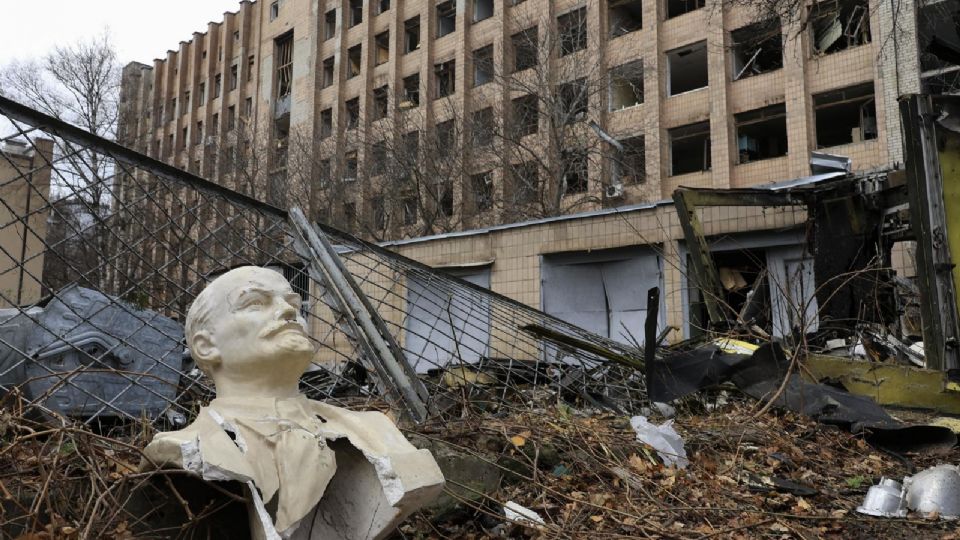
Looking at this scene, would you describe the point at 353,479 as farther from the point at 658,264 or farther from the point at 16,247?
the point at 16,247

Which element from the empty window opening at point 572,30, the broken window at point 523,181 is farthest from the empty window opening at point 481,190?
the empty window opening at point 572,30

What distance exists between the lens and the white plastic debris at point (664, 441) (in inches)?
145

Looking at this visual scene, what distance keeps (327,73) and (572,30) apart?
13887 millimetres

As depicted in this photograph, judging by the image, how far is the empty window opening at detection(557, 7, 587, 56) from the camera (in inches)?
768

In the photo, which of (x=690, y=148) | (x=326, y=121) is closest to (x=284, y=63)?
(x=326, y=121)

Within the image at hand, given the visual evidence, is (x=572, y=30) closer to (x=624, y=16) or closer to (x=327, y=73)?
(x=624, y=16)

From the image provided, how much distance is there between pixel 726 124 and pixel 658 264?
32.5 ft

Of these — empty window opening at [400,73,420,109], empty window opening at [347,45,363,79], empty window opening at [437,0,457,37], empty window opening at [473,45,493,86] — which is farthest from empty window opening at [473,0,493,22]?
empty window opening at [347,45,363,79]

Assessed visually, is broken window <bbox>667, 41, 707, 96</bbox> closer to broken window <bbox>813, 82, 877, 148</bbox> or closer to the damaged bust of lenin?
broken window <bbox>813, 82, 877, 148</bbox>

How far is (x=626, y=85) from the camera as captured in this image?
21.1 meters

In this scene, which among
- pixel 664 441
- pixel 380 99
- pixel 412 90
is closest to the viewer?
pixel 664 441

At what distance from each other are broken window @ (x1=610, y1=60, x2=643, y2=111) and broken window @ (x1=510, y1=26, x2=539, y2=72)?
263 centimetres

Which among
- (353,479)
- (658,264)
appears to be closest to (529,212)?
(658,264)

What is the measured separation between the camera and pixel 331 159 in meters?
22.9
